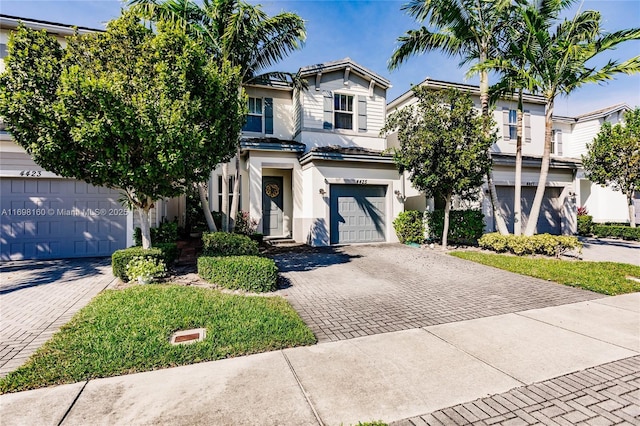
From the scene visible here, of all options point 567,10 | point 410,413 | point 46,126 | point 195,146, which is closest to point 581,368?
point 410,413

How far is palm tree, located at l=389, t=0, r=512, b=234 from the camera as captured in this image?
11.1 metres

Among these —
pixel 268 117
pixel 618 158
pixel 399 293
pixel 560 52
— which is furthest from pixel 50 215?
pixel 618 158

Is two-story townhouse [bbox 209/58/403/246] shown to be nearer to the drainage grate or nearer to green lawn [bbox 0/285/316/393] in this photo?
green lawn [bbox 0/285/316/393]

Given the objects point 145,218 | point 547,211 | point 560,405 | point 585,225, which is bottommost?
point 560,405

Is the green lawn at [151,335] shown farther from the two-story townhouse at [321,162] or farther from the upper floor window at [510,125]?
the upper floor window at [510,125]

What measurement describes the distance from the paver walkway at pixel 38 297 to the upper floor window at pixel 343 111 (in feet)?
36.9

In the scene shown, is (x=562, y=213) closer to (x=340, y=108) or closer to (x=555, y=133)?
(x=555, y=133)

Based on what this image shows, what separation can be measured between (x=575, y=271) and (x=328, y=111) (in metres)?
11.3

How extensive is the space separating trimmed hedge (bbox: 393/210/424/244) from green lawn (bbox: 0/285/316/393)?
875 centimetres

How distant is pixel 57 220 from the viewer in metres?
10.1

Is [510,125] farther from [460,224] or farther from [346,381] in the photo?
[346,381]

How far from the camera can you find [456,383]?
3.21 metres

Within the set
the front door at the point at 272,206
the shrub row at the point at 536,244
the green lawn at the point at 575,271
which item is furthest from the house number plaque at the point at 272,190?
the shrub row at the point at 536,244

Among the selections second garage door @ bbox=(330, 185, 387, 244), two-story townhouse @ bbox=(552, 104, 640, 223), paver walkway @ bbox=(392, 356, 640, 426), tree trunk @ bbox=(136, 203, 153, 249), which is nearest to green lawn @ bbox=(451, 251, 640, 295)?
second garage door @ bbox=(330, 185, 387, 244)
